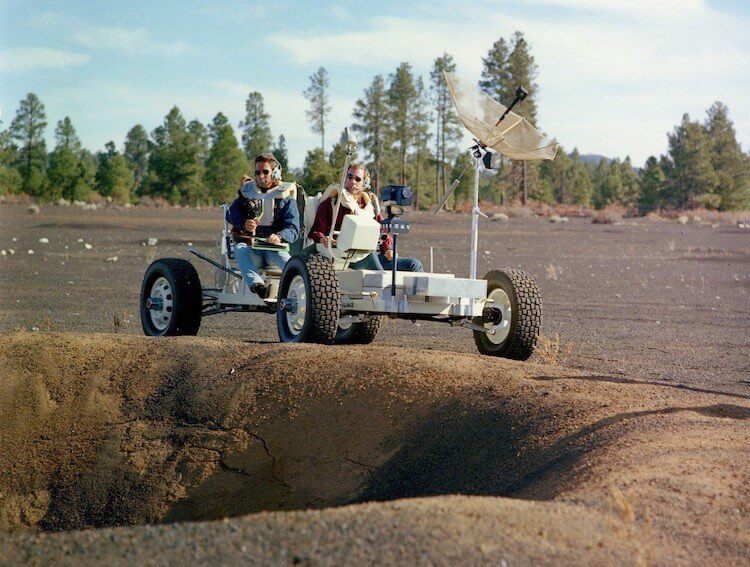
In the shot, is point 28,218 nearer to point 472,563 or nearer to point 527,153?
point 527,153

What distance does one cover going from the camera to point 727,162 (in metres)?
94.8

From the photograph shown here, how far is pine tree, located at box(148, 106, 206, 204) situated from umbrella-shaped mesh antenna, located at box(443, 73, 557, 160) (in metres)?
69.7

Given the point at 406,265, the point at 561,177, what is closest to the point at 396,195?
the point at 406,265

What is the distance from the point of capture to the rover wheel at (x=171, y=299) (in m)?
13.1

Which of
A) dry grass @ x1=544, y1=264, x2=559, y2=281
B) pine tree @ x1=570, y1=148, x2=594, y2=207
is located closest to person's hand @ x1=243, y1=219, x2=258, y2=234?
dry grass @ x1=544, y1=264, x2=559, y2=281

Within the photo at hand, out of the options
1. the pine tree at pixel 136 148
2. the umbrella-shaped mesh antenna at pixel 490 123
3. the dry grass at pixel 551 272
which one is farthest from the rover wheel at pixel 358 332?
the pine tree at pixel 136 148

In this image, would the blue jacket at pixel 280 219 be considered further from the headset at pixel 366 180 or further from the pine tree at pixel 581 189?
the pine tree at pixel 581 189

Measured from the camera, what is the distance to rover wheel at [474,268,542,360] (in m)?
11.7

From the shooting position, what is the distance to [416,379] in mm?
10016

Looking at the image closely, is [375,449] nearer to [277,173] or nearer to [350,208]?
[350,208]

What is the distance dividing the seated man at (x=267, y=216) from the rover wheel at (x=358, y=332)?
5.41 feet

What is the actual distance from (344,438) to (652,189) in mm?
88885

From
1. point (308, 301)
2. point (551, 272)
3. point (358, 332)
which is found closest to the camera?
point (308, 301)

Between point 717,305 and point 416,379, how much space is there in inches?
546
